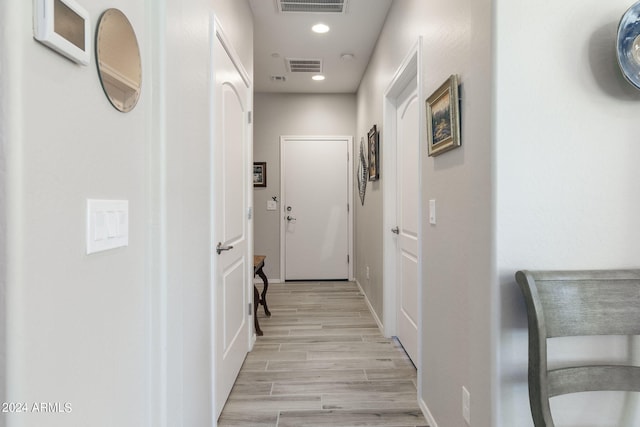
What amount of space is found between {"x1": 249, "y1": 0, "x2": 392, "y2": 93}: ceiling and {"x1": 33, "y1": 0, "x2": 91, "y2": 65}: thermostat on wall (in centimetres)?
215

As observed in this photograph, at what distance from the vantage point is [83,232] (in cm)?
72

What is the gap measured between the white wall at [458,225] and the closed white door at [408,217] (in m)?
0.35

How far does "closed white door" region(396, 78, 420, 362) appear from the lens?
2215 mm

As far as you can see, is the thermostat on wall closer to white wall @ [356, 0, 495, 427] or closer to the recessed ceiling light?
white wall @ [356, 0, 495, 427]

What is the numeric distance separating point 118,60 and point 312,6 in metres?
2.13

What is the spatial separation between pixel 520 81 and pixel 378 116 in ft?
6.98

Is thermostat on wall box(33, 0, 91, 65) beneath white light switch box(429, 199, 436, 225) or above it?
above

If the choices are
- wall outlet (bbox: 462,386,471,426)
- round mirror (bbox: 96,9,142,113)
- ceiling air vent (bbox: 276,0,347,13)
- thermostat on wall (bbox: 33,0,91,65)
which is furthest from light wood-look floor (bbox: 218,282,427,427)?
ceiling air vent (bbox: 276,0,347,13)

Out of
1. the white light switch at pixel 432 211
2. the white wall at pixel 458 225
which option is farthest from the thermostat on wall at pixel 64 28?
the white light switch at pixel 432 211

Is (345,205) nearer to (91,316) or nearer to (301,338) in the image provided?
(301,338)

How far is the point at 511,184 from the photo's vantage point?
3.36 feet

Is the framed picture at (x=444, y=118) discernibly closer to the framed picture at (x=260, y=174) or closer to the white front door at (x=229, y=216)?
the white front door at (x=229, y=216)

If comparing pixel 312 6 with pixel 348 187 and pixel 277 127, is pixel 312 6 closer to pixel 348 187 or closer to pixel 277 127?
pixel 277 127

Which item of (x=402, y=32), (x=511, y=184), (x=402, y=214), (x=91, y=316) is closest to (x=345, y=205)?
(x=402, y=214)
